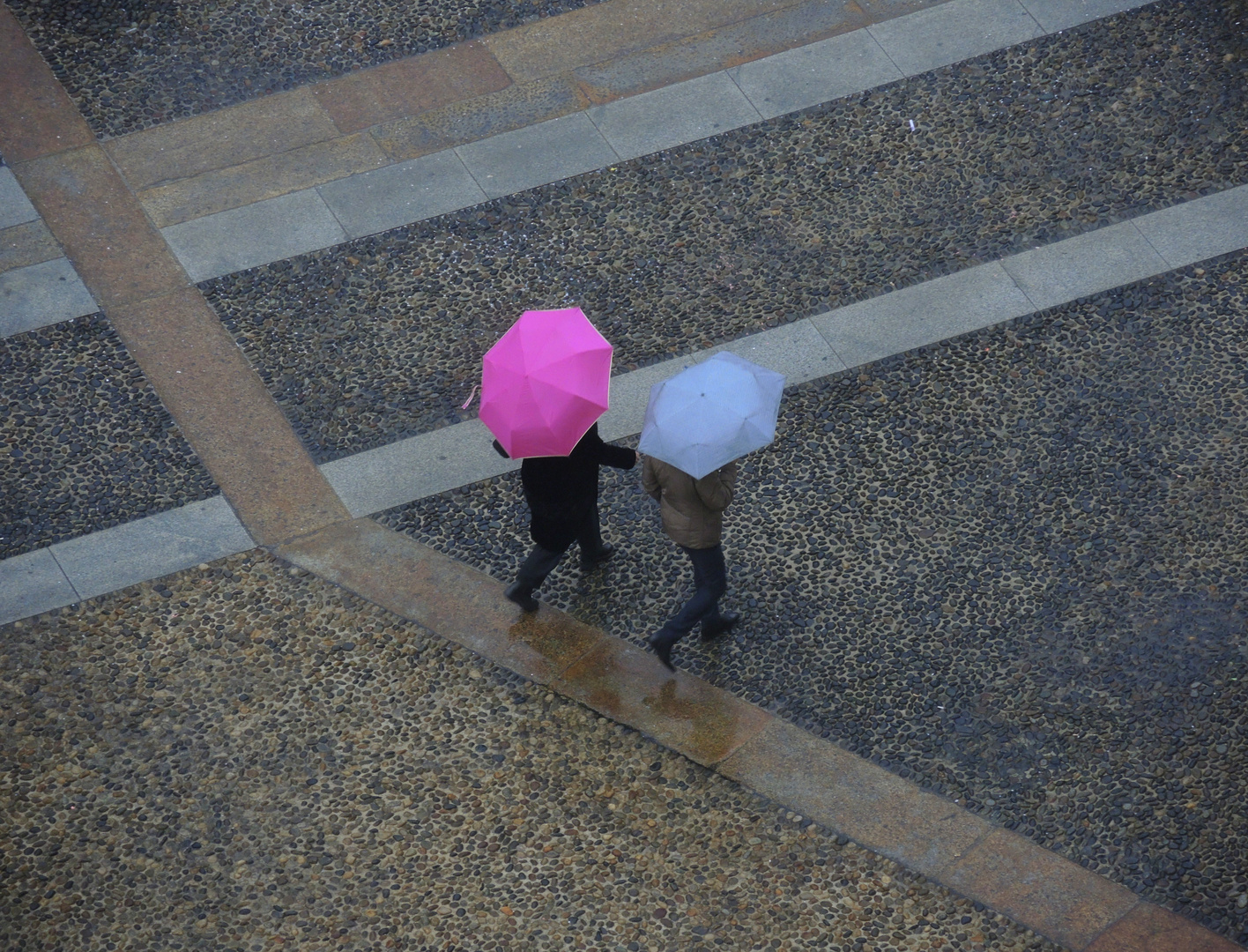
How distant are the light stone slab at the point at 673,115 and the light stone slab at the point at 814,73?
0.12 meters

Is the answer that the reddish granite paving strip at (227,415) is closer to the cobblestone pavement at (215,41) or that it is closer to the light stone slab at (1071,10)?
the cobblestone pavement at (215,41)

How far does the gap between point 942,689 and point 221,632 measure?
3.21 meters

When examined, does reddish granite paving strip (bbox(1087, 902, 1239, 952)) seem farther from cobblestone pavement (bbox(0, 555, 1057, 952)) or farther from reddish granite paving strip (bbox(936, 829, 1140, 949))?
cobblestone pavement (bbox(0, 555, 1057, 952))

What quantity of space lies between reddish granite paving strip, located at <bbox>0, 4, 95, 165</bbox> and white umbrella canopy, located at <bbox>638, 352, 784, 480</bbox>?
4900mm

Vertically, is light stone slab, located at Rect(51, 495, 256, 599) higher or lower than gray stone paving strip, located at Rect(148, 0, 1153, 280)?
lower

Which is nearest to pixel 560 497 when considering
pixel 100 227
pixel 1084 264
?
pixel 1084 264

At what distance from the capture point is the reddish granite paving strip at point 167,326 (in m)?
6.47

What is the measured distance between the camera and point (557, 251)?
24.3 ft

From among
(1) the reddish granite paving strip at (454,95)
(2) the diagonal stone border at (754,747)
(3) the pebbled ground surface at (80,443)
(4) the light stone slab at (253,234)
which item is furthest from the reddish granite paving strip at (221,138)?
(2) the diagonal stone border at (754,747)

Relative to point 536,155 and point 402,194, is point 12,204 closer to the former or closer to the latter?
point 402,194

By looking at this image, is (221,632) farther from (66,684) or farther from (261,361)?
(261,361)

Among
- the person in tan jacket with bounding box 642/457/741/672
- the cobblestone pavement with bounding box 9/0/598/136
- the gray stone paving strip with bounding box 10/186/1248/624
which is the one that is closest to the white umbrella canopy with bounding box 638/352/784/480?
the person in tan jacket with bounding box 642/457/741/672

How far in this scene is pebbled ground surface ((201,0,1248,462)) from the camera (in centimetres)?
698

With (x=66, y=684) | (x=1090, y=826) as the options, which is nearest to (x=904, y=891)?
(x=1090, y=826)
